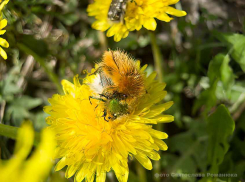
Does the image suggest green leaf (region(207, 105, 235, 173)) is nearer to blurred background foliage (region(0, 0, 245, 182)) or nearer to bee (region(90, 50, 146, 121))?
blurred background foliage (region(0, 0, 245, 182))

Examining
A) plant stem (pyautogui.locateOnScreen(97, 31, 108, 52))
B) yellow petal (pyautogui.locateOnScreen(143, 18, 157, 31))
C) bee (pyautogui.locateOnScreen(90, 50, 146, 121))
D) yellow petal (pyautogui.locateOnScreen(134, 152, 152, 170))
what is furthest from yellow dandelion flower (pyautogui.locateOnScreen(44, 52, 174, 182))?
plant stem (pyautogui.locateOnScreen(97, 31, 108, 52))

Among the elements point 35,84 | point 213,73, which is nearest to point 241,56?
point 213,73

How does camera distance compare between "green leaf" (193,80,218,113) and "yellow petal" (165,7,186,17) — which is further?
"green leaf" (193,80,218,113)

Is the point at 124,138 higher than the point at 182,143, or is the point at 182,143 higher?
the point at 124,138

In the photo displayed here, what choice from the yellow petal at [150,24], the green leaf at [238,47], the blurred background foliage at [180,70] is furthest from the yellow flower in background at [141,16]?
the green leaf at [238,47]

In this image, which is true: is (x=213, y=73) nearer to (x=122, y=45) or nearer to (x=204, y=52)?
(x=204, y=52)

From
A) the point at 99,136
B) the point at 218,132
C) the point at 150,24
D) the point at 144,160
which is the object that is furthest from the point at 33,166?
the point at 218,132
